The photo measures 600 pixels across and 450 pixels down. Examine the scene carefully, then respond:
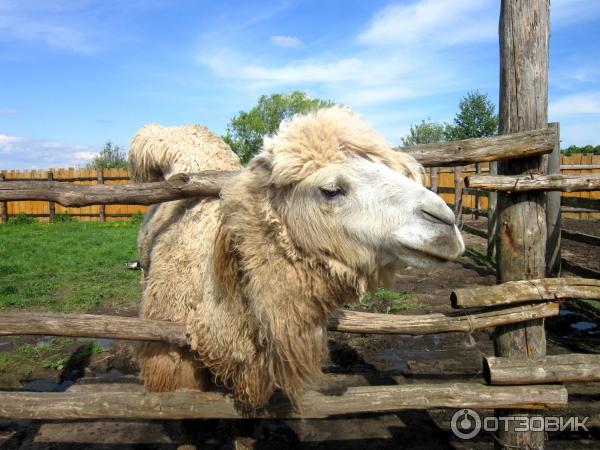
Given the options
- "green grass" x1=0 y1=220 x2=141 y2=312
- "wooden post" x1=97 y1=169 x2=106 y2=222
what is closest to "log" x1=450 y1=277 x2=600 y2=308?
"green grass" x1=0 y1=220 x2=141 y2=312

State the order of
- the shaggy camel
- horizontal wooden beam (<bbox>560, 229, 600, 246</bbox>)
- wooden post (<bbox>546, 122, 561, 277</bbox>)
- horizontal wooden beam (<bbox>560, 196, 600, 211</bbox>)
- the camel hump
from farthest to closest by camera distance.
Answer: horizontal wooden beam (<bbox>560, 196, 600, 211</bbox>) → horizontal wooden beam (<bbox>560, 229, 600, 246</bbox>) → wooden post (<bbox>546, 122, 561, 277</bbox>) → the camel hump → the shaggy camel

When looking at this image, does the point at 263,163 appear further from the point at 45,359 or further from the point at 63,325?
the point at 45,359

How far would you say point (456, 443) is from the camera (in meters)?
3.54

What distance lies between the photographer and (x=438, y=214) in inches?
70.8

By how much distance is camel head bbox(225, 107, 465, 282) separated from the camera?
1.82 m

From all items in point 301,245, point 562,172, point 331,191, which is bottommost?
point 301,245

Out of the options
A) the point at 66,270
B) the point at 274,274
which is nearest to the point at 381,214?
the point at 274,274

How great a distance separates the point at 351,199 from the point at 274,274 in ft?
1.72

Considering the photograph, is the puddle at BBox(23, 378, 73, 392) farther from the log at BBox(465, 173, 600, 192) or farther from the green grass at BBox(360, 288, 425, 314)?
the log at BBox(465, 173, 600, 192)

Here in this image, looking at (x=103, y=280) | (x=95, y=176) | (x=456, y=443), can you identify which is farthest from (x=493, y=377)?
(x=95, y=176)

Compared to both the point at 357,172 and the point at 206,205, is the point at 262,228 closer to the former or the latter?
the point at 357,172

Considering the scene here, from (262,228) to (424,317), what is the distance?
154cm

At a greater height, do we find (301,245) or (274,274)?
(301,245)

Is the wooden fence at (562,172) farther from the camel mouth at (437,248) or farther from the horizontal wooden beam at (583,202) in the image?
the camel mouth at (437,248)
